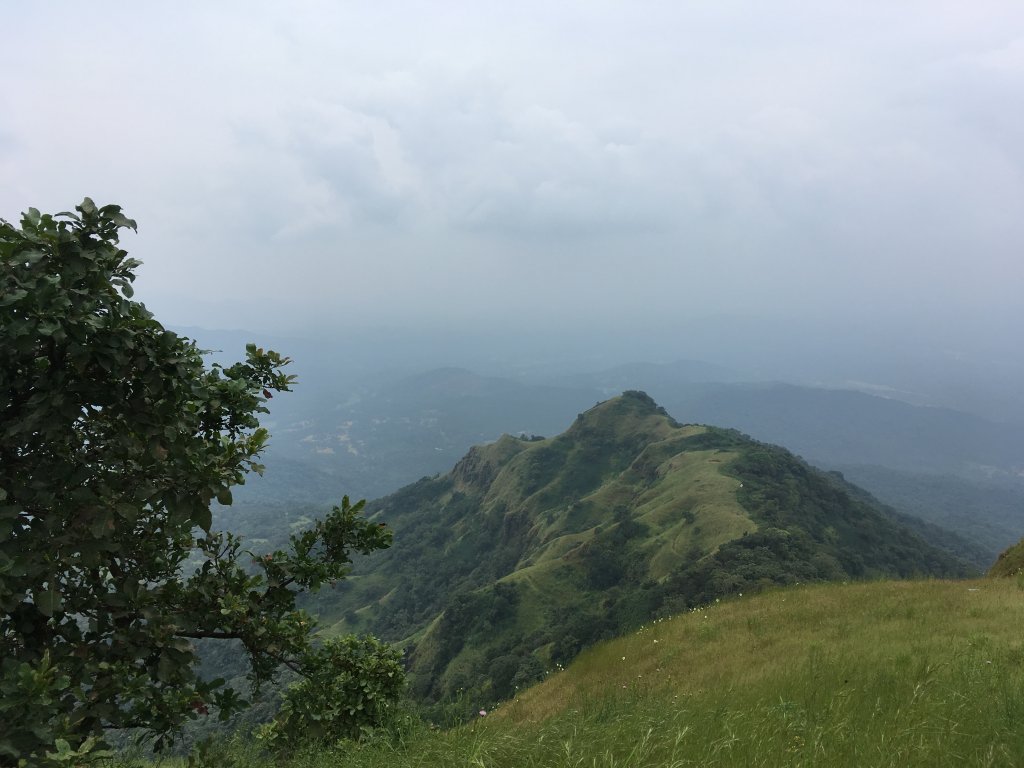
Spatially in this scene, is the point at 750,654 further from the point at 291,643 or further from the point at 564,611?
the point at 564,611

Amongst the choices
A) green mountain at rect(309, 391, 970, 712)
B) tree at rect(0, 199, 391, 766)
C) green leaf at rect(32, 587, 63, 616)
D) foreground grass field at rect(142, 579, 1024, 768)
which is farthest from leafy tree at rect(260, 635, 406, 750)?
green mountain at rect(309, 391, 970, 712)

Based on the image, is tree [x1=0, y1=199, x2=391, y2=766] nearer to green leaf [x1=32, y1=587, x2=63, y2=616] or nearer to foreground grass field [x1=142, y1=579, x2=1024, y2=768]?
green leaf [x1=32, y1=587, x2=63, y2=616]

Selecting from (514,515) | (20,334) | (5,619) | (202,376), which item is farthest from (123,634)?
(514,515)

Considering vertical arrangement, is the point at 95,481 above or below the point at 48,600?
above

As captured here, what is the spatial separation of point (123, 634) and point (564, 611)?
368 feet

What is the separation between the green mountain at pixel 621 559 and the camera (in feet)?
286

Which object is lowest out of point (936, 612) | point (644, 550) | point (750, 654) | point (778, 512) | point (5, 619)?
point (644, 550)

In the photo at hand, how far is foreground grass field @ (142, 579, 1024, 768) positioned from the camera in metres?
5.41

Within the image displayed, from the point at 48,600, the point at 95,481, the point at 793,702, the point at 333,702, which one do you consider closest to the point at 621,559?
the point at 793,702

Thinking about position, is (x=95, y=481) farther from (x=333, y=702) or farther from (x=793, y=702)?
(x=793, y=702)

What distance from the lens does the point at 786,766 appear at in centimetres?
499

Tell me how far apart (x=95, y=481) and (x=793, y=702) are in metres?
8.59

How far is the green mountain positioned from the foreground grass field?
56.7m

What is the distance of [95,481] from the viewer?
16.9ft
